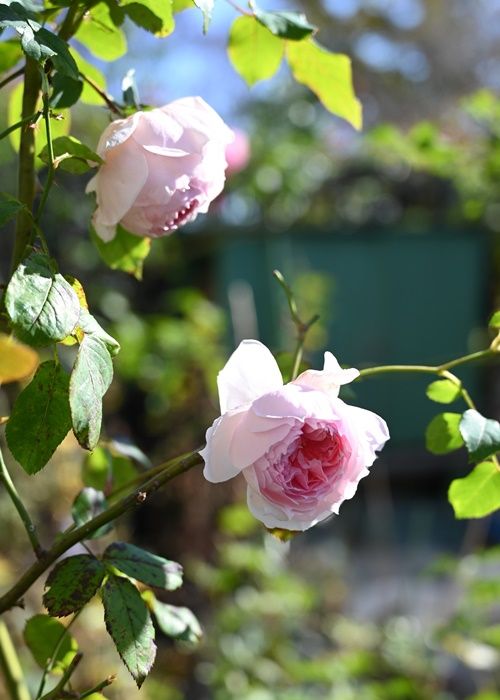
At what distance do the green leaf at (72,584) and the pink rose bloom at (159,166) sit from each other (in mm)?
226

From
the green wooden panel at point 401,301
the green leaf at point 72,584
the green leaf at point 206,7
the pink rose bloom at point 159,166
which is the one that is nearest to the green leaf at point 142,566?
the green leaf at point 72,584

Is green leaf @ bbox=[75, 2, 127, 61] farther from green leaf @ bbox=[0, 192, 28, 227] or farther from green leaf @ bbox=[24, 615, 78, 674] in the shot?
green leaf @ bbox=[24, 615, 78, 674]

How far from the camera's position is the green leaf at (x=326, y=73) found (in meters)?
0.81

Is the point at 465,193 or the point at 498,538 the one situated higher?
the point at 465,193

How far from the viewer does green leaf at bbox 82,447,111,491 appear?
86cm

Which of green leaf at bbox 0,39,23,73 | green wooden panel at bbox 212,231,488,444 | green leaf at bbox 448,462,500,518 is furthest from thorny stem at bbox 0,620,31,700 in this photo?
green wooden panel at bbox 212,231,488,444

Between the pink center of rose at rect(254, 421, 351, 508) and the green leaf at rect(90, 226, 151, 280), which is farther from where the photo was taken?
the green leaf at rect(90, 226, 151, 280)

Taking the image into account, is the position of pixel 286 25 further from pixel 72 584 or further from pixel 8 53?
pixel 72 584

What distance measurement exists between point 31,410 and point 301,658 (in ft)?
8.16

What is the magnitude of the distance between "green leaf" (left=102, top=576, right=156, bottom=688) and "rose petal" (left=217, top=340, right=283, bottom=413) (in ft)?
0.46

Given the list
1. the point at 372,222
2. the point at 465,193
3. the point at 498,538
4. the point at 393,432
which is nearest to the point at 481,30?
the point at 372,222

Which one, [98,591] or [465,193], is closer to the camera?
[98,591]

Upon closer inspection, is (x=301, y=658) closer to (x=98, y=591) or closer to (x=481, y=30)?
(x=98, y=591)

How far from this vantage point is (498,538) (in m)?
4.68
